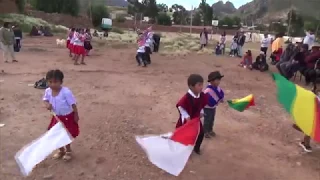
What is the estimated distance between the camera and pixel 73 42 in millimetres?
15492

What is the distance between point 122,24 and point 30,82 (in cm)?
5193

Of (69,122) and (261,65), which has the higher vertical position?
(69,122)

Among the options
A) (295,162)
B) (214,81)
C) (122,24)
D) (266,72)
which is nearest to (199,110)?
(214,81)

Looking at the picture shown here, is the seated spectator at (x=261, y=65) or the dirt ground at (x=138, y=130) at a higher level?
the seated spectator at (x=261, y=65)

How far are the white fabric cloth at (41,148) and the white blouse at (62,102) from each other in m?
0.20

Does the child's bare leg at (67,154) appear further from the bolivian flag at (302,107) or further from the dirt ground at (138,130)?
the bolivian flag at (302,107)

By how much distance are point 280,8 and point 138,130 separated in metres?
89.6

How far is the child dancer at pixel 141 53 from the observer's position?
594 inches

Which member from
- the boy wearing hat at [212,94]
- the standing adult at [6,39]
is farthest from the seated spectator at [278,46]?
the boy wearing hat at [212,94]

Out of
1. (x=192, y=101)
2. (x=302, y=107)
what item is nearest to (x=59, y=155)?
(x=192, y=101)

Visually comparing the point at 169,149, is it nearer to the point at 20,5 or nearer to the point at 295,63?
the point at 295,63

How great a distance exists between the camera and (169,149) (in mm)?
4715

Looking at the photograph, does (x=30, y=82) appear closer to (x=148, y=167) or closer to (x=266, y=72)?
(x=148, y=167)

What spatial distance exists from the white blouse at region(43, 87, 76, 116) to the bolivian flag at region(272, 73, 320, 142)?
3.11 metres
